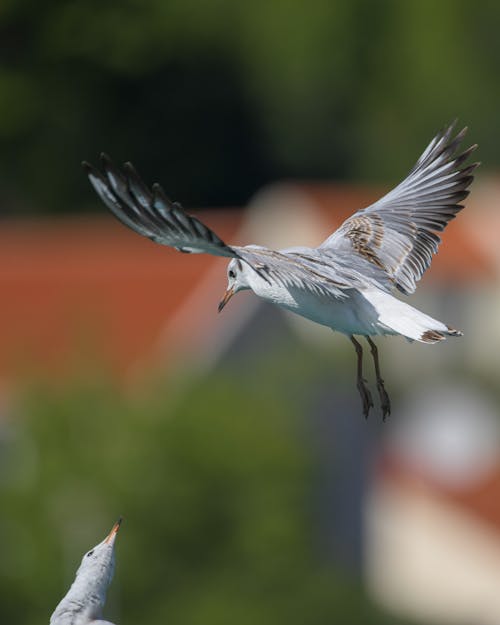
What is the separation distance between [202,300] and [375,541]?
581 cm

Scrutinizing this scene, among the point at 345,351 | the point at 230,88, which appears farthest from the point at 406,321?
the point at 230,88

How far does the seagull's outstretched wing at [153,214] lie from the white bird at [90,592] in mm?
1082

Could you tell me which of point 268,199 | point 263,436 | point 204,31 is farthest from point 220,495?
point 204,31

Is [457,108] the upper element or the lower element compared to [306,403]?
upper

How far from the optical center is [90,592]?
9.23m

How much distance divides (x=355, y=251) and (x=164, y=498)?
21147mm

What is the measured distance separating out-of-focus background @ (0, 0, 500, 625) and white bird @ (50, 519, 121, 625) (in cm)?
1715

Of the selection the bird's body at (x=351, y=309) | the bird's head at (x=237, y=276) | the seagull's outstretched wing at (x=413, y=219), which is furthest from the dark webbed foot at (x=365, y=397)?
the bird's head at (x=237, y=276)

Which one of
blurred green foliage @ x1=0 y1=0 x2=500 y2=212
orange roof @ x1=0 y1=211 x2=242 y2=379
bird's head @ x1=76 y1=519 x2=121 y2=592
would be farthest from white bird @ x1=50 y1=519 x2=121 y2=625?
blurred green foliage @ x1=0 y1=0 x2=500 y2=212

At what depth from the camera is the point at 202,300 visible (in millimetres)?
43812

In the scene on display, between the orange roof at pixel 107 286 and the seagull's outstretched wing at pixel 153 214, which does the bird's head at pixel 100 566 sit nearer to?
the seagull's outstretched wing at pixel 153 214

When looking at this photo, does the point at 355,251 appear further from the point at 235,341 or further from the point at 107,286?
the point at 107,286

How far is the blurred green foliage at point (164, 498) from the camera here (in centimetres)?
3036

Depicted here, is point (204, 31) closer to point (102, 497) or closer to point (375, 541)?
point (375, 541)
